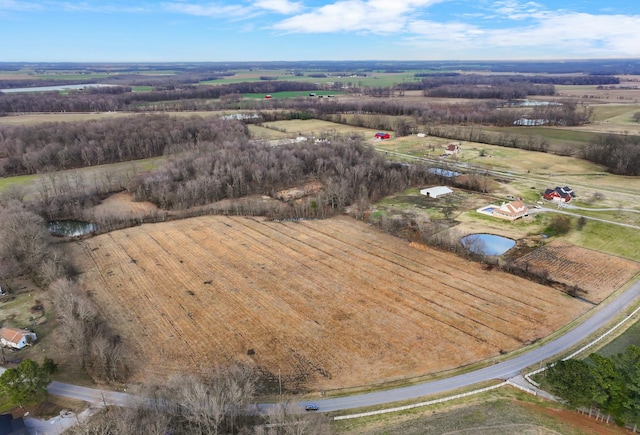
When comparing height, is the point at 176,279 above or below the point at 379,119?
below

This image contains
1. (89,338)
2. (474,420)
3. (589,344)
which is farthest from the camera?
(89,338)

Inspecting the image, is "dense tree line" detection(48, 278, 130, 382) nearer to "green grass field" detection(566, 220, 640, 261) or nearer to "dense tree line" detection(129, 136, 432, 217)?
"dense tree line" detection(129, 136, 432, 217)

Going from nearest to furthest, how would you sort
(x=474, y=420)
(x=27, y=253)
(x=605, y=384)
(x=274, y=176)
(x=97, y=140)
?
1. (x=605, y=384)
2. (x=474, y=420)
3. (x=27, y=253)
4. (x=274, y=176)
5. (x=97, y=140)

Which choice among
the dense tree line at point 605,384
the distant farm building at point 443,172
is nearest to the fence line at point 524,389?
the dense tree line at point 605,384

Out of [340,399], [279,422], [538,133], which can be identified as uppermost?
[538,133]

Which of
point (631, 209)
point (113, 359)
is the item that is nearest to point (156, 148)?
Result: point (113, 359)

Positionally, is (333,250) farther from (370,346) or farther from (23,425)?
(23,425)

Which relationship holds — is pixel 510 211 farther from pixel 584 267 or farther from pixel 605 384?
pixel 605 384

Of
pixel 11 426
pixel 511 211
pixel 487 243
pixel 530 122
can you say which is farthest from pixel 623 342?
pixel 530 122
